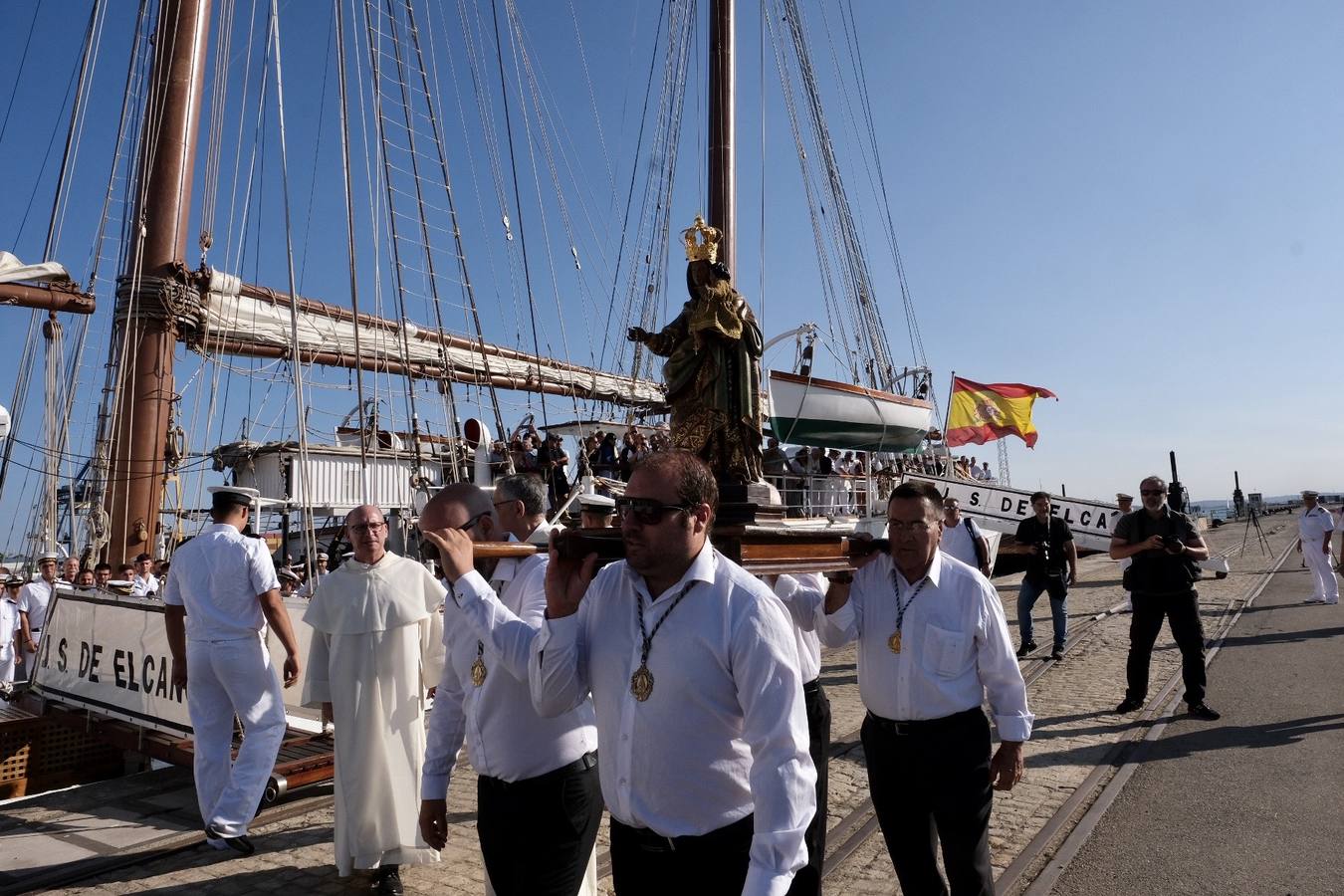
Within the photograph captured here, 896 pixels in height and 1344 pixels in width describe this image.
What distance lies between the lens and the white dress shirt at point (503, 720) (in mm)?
2543

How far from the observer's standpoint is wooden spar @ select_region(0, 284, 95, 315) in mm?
11195

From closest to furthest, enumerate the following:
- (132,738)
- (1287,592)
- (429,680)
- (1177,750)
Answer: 1. (429,680)
2. (1177,750)
3. (132,738)
4. (1287,592)

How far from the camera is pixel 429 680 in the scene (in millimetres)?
4133

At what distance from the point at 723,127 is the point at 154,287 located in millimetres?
7945

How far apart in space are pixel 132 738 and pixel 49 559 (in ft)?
18.7

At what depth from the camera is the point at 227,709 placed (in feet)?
15.0

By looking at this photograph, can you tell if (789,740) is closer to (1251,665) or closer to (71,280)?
(1251,665)

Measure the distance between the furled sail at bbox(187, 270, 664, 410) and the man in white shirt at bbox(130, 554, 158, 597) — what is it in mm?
3827

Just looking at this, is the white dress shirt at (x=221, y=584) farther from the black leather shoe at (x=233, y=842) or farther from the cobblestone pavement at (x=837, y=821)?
the cobblestone pavement at (x=837, y=821)

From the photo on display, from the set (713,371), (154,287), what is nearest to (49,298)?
(154,287)

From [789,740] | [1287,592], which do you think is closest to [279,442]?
[789,740]

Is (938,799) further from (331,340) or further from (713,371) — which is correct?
(331,340)

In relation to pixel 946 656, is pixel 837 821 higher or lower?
lower

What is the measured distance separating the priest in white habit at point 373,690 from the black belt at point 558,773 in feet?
4.75
